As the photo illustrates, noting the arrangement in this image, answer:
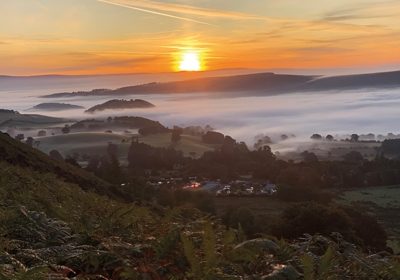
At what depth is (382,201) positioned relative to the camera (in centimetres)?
8931

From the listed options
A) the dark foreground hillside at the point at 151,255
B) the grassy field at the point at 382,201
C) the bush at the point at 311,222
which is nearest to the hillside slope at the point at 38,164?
the bush at the point at 311,222

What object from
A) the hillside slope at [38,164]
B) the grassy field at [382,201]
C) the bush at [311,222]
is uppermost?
the hillside slope at [38,164]

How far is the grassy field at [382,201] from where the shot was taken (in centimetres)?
7265

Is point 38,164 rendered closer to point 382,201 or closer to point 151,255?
point 151,255

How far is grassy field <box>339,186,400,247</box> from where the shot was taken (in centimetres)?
7265

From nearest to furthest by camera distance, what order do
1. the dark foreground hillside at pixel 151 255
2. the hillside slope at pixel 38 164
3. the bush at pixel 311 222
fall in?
the dark foreground hillside at pixel 151 255 < the hillside slope at pixel 38 164 < the bush at pixel 311 222

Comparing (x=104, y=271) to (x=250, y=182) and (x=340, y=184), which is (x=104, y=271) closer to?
(x=250, y=182)

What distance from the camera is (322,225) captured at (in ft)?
104

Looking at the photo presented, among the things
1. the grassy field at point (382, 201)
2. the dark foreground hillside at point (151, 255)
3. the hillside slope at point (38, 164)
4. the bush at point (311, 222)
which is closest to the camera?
the dark foreground hillside at point (151, 255)

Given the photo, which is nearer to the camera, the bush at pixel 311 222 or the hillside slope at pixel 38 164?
the hillside slope at pixel 38 164

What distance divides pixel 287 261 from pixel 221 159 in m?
128

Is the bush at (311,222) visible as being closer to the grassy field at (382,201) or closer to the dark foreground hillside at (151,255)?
the dark foreground hillside at (151,255)

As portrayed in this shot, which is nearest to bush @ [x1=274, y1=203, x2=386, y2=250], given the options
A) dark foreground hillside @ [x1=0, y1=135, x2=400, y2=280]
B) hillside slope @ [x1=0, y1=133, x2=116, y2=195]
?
hillside slope @ [x1=0, y1=133, x2=116, y2=195]

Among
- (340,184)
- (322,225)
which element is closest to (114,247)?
(322,225)
